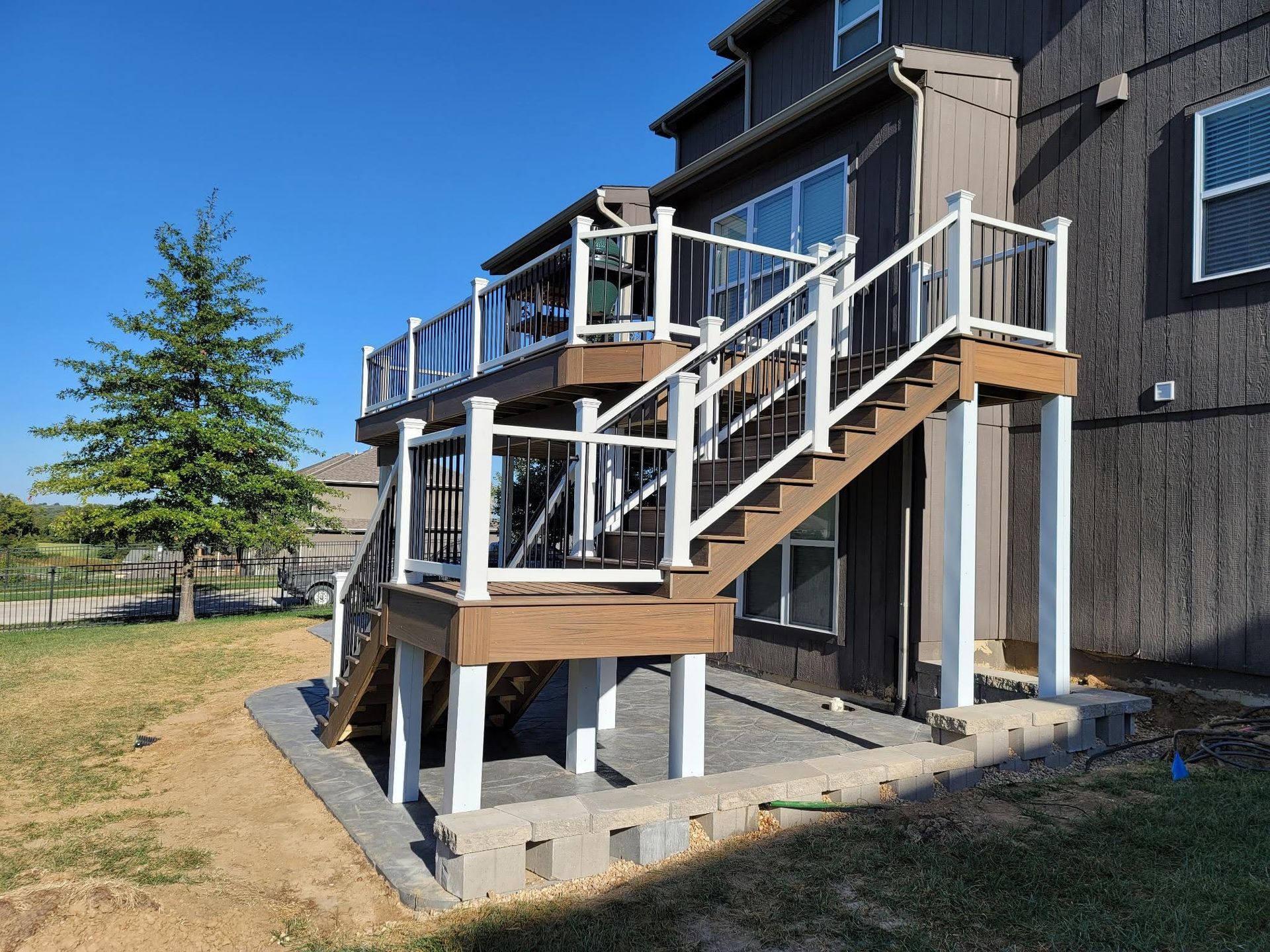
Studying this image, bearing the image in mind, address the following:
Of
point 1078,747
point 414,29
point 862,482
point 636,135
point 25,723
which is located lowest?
point 25,723

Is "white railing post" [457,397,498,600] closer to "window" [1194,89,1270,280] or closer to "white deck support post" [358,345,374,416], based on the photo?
"window" [1194,89,1270,280]

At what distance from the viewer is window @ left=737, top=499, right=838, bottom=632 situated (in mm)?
8688

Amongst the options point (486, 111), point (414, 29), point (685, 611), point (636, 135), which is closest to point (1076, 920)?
point (685, 611)

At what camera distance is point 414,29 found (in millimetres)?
18547

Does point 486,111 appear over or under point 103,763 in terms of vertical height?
over

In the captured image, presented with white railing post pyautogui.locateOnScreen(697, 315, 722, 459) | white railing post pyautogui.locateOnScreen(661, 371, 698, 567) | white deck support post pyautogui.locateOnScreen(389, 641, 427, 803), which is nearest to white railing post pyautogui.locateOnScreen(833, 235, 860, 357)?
white railing post pyautogui.locateOnScreen(697, 315, 722, 459)

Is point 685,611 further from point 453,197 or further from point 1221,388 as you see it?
point 453,197

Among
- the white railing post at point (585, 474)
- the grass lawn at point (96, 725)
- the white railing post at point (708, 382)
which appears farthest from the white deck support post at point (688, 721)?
the grass lawn at point (96, 725)

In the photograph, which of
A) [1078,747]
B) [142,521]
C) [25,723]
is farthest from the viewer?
[142,521]

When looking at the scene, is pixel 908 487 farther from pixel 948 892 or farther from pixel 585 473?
Result: pixel 948 892

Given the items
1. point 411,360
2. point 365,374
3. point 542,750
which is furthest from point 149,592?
point 542,750

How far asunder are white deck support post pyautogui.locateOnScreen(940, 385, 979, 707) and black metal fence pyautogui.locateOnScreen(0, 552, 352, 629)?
1643 centimetres

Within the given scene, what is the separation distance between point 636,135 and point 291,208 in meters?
12.6

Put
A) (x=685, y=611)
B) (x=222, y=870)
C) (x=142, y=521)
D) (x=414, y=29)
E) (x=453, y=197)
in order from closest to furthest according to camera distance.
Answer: (x=222, y=870)
(x=685, y=611)
(x=142, y=521)
(x=414, y=29)
(x=453, y=197)
